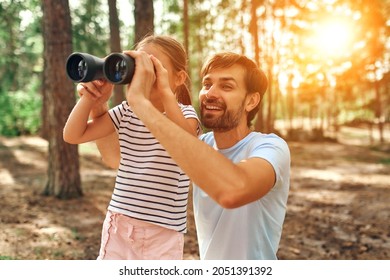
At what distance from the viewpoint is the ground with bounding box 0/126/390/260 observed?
5035 mm

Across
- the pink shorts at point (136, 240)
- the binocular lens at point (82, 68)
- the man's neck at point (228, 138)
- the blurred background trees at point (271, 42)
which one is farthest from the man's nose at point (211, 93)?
the blurred background trees at point (271, 42)

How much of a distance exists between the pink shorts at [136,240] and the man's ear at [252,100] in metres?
0.63

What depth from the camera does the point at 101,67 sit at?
1748mm

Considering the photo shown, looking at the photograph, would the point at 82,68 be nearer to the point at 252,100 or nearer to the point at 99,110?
the point at 99,110

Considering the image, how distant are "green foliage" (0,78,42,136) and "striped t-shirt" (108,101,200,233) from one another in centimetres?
1795

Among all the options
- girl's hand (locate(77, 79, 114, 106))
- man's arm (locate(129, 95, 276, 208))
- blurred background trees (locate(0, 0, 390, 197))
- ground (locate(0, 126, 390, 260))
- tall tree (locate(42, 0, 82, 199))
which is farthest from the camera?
blurred background trees (locate(0, 0, 390, 197))

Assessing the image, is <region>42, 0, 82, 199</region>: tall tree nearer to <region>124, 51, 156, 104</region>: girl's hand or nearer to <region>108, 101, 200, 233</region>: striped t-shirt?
<region>108, 101, 200, 233</region>: striped t-shirt

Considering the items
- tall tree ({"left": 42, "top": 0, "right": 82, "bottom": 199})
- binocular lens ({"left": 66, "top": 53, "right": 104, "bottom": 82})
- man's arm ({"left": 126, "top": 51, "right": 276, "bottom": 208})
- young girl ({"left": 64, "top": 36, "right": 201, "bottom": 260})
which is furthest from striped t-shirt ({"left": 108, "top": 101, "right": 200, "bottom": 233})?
tall tree ({"left": 42, "top": 0, "right": 82, "bottom": 199})

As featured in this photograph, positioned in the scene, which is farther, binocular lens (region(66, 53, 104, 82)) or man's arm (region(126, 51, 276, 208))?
binocular lens (region(66, 53, 104, 82))

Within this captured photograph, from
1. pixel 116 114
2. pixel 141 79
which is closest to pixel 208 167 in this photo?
pixel 141 79

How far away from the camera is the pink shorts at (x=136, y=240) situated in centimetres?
193

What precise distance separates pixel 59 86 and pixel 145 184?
213 inches

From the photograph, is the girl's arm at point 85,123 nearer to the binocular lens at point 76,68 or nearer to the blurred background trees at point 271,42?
the binocular lens at point 76,68
